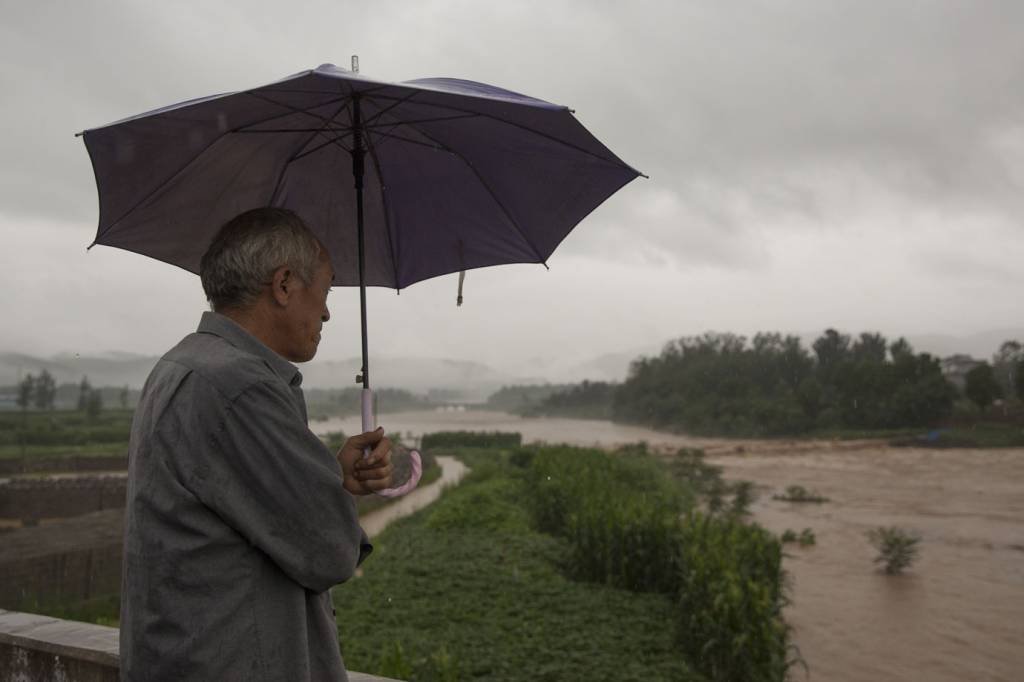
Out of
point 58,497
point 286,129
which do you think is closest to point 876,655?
point 286,129

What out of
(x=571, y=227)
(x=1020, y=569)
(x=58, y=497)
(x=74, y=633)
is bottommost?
(x=1020, y=569)

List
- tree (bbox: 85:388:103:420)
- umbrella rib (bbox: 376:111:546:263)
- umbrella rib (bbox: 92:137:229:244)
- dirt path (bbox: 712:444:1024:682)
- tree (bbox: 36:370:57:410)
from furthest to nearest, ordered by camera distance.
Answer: tree (bbox: 36:370:57:410), tree (bbox: 85:388:103:420), dirt path (bbox: 712:444:1024:682), umbrella rib (bbox: 376:111:546:263), umbrella rib (bbox: 92:137:229:244)

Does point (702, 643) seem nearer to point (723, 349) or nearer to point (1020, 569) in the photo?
point (1020, 569)

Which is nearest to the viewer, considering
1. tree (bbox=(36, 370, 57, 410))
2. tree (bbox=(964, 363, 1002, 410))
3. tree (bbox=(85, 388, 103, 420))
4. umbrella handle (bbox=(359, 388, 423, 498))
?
umbrella handle (bbox=(359, 388, 423, 498))

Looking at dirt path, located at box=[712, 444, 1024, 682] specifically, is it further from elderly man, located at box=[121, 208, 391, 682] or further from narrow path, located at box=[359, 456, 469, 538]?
elderly man, located at box=[121, 208, 391, 682]

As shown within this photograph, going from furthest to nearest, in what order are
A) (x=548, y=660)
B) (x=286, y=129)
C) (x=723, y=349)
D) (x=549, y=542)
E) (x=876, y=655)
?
(x=723, y=349) < (x=876, y=655) < (x=549, y=542) < (x=548, y=660) < (x=286, y=129)

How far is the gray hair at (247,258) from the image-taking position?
1.45 metres

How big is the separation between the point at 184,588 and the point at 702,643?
18.2 feet

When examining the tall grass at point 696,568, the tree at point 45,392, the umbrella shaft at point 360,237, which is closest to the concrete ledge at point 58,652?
the umbrella shaft at point 360,237

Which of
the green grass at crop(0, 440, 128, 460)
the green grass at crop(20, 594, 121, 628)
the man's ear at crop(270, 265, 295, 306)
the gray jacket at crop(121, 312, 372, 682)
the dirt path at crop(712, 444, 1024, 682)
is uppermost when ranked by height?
the man's ear at crop(270, 265, 295, 306)

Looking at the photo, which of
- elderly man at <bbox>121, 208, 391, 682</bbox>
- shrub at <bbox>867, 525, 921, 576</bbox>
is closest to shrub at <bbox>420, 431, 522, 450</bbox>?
shrub at <bbox>867, 525, 921, 576</bbox>

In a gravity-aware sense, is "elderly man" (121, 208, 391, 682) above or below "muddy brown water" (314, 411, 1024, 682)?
above

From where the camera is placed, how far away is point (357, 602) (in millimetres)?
7422

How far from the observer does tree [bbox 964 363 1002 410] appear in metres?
45.2
